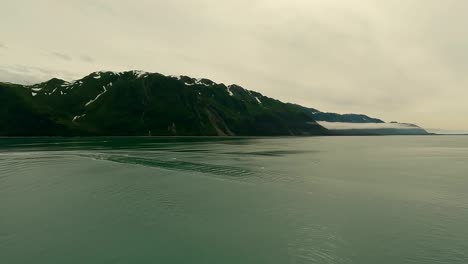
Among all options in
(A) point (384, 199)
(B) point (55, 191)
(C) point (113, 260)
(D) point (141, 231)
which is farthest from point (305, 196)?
(B) point (55, 191)

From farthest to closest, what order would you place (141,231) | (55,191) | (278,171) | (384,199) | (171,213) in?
(278,171)
(55,191)
(384,199)
(171,213)
(141,231)

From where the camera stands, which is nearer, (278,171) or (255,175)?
(255,175)

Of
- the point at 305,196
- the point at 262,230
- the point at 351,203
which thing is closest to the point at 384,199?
the point at 351,203

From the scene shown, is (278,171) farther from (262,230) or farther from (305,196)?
(262,230)

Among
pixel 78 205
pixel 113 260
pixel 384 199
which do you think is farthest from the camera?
pixel 384 199

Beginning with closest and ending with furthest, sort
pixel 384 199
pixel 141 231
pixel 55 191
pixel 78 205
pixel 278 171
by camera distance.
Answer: pixel 141 231, pixel 78 205, pixel 384 199, pixel 55 191, pixel 278 171

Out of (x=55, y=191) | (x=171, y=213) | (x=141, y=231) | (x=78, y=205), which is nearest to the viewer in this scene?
(x=141, y=231)

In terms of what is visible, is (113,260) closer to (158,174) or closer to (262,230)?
(262,230)

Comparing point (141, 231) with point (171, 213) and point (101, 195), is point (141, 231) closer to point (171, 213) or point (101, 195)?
point (171, 213)

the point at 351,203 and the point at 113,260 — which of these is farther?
the point at 351,203
